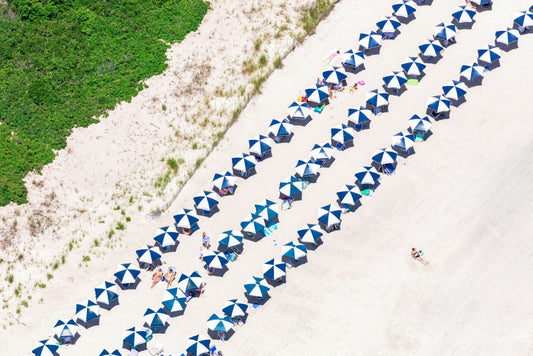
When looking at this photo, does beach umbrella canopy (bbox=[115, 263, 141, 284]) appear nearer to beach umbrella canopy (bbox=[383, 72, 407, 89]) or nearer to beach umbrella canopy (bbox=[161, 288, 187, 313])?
beach umbrella canopy (bbox=[161, 288, 187, 313])

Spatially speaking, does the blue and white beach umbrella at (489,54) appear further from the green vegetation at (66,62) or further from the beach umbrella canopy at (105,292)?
the beach umbrella canopy at (105,292)

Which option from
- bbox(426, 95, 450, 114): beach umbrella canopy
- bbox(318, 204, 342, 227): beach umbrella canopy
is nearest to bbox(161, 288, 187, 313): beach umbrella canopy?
bbox(318, 204, 342, 227): beach umbrella canopy

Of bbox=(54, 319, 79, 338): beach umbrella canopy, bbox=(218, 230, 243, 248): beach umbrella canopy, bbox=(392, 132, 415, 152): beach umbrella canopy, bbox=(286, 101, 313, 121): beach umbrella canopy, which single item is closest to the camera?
bbox=(54, 319, 79, 338): beach umbrella canopy

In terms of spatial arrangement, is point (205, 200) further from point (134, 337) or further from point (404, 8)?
point (404, 8)

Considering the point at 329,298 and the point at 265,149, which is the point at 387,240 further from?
the point at 265,149

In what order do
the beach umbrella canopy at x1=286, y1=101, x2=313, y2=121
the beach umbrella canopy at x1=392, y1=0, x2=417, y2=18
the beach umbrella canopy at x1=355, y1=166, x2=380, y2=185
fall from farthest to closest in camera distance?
the beach umbrella canopy at x1=392, y1=0, x2=417, y2=18
the beach umbrella canopy at x1=286, y1=101, x2=313, y2=121
the beach umbrella canopy at x1=355, y1=166, x2=380, y2=185

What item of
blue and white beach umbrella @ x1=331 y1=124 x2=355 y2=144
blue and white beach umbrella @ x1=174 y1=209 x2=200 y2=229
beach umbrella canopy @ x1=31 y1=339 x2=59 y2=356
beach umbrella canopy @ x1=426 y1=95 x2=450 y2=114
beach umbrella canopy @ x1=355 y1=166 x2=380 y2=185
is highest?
beach umbrella canopy @ x1=426 y1=95 x2=450 y2=114

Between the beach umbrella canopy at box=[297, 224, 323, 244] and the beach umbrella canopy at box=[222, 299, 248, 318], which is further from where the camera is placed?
the beach umbrella canopy at box=[297, 224, 323, 244]
